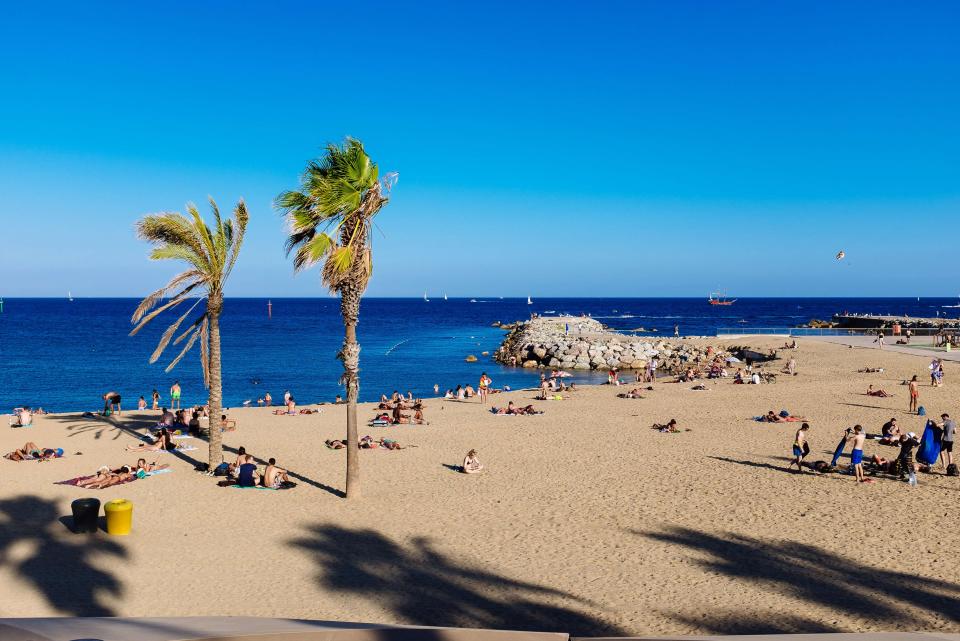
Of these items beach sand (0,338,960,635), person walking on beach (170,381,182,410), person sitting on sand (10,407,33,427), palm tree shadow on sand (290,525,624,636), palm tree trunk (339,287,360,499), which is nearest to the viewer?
palm tree shadow on sand (290,525,624,636)

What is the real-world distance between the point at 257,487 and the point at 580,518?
755cm

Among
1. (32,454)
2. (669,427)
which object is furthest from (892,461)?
(32,454)

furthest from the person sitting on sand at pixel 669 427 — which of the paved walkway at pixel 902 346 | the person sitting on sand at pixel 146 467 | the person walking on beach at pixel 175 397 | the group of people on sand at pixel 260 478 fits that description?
the paved walkway at pixel 902 346

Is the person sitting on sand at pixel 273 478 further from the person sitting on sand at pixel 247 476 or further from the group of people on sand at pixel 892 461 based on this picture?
the group of people on sand at pixel 892 461

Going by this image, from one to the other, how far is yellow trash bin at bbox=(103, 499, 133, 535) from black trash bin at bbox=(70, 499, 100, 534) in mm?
244

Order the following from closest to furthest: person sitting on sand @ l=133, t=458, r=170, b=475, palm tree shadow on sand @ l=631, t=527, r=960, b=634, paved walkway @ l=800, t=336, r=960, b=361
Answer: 1. palm tree shadow on sand @ l=631, t=527, r=960, b=634
2. person sitting on sand @ l=133, t=458, r=170, b=475
3. paved walkway @ l=800, t=336, r=960, b=361

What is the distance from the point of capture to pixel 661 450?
1972 cm

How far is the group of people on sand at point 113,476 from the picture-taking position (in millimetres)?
15609

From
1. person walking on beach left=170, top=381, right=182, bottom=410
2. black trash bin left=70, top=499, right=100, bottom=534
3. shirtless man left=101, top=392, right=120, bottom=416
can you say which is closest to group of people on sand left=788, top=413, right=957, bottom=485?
black trash bin left=70, top=499, right=100, bottom=534

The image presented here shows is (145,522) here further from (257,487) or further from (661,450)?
(661,450)

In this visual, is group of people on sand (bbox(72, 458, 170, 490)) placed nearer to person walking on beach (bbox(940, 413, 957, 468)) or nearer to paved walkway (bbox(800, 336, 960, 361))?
person walking on beach (bbox(940, 413, 957, 468))

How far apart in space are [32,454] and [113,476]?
15.3ft

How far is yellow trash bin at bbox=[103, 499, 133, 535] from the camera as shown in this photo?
12.2 m

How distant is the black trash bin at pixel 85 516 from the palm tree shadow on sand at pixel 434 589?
3771 millimetres
